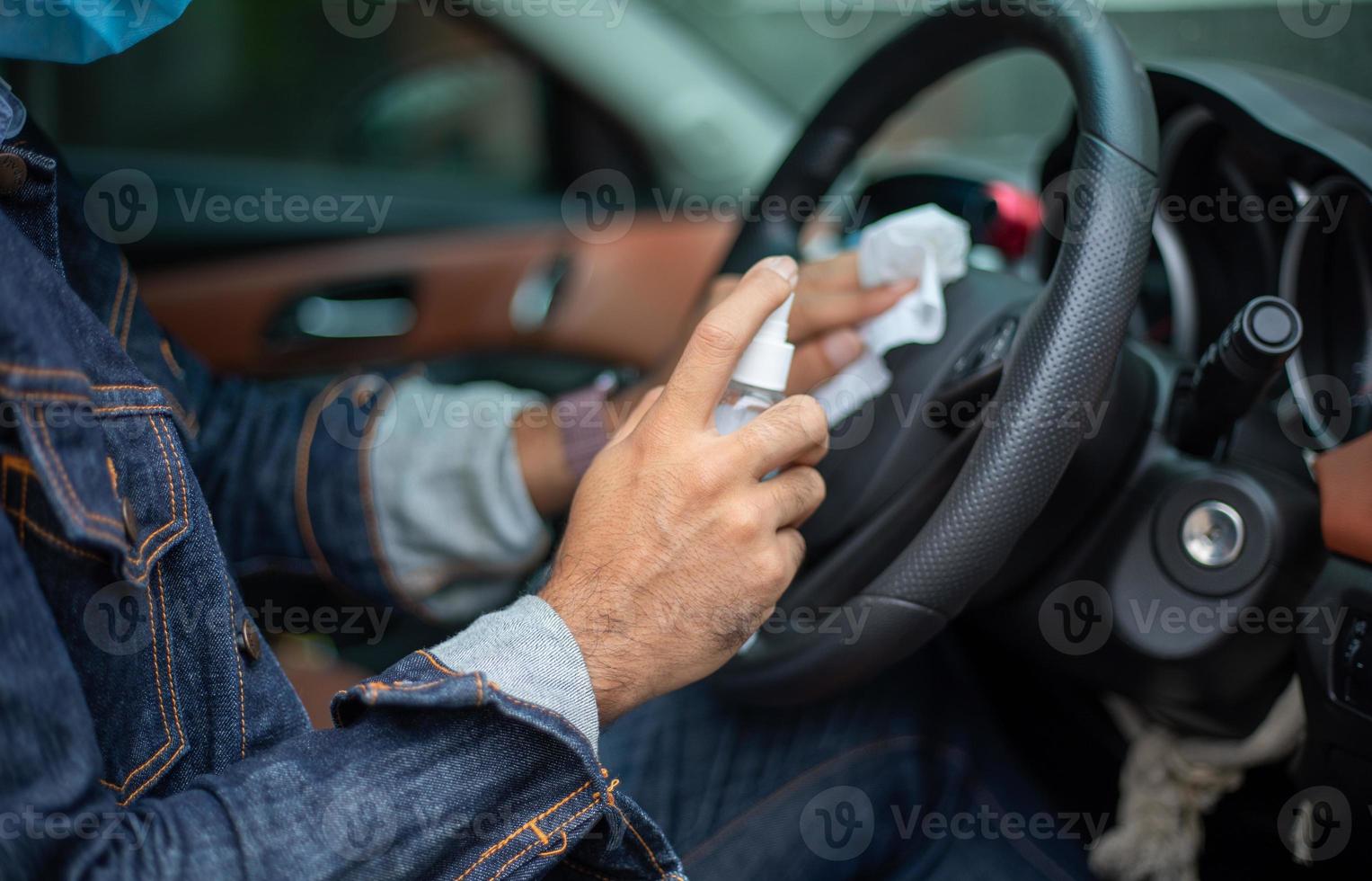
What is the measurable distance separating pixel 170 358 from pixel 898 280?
684mm

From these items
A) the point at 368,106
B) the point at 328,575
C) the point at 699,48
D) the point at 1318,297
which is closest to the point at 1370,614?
the point at 1318,297

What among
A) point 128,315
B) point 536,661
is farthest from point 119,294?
point 536,661

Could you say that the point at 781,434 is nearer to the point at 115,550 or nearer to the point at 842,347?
the point at 842,347

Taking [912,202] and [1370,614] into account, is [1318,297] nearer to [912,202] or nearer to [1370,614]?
[1370,614]

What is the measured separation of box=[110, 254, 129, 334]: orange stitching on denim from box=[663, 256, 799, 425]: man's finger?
49 cm

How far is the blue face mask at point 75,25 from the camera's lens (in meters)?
0.69

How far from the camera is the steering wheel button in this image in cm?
79

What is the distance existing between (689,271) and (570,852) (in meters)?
1.11

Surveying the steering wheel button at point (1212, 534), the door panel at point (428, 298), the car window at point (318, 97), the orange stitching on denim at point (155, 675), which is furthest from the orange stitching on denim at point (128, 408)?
the car window at point (318, 97)

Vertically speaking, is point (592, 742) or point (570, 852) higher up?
point (592, 742)

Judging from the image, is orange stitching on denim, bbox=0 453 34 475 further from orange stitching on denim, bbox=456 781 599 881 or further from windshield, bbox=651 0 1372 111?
windshield, bbox=651 0 1372 111

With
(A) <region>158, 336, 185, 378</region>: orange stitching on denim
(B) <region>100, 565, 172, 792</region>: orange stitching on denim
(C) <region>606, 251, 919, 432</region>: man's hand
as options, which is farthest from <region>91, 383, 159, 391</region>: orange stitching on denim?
(C) <region>606, 251, 919, 432</region>: man's hand

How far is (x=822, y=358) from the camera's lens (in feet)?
2.96

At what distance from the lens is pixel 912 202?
136cm
